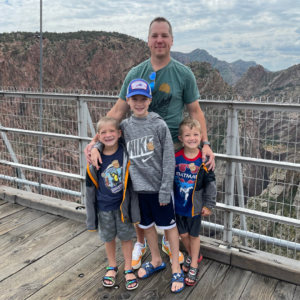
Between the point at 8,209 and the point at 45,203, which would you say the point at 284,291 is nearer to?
the point at 45,203

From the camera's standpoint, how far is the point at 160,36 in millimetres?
2189

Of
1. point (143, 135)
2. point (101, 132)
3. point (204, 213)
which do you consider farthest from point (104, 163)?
point (204, 213)

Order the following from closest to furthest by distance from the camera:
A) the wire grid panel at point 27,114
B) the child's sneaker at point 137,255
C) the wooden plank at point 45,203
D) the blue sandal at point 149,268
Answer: the blue sandal at point 149,268
the child's sneaker at point 137,255
the wooden plank at point 45,203
the wire grid panel at point 27,114

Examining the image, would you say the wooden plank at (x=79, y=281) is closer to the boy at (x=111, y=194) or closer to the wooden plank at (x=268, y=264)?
the boy at (x=111, y=194)

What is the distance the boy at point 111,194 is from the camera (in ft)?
7.34

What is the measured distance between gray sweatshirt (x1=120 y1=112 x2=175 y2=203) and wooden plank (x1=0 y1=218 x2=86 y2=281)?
4.21ft

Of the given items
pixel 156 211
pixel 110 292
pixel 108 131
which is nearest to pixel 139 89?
pixel 108 131

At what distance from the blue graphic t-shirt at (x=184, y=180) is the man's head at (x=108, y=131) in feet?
1.64

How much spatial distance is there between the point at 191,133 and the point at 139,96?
463 millimetres

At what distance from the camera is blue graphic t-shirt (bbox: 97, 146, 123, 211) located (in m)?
2.27

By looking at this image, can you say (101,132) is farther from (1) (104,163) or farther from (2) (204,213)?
(2) (204,213)

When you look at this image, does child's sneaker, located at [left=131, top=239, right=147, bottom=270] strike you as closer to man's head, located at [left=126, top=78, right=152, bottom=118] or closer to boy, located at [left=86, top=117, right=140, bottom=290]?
boy, located at [left=86, top=117, right=140, bottom=290]

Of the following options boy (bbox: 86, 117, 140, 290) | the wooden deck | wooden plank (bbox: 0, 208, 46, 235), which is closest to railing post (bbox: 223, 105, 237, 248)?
the wooden deck

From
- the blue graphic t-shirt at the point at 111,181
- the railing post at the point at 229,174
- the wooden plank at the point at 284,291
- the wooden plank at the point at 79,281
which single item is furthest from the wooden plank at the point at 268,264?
the blue graphic t-shirt at the point at 111,181
